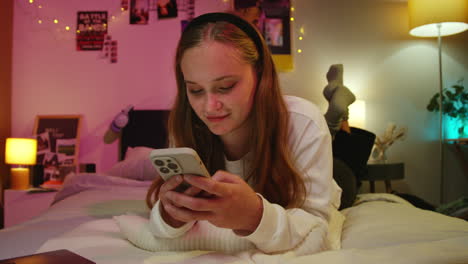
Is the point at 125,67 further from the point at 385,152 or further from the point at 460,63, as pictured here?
the point at 460,63

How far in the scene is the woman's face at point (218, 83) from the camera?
2.79ft

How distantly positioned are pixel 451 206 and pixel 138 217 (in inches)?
59.2

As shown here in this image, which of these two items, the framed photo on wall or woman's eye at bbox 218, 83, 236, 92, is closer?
woman's eye at bbox 218, 83, 236, 92

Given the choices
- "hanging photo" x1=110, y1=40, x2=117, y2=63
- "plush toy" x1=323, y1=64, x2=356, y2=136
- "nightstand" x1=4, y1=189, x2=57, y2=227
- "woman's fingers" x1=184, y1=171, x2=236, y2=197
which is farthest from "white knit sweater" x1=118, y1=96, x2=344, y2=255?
"hanging photo" x1=110, y1=40, x2=117, y2=63

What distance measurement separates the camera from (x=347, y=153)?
1.87 metres

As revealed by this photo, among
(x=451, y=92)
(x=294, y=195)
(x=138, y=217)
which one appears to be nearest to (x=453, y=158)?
(x=451, y=92)

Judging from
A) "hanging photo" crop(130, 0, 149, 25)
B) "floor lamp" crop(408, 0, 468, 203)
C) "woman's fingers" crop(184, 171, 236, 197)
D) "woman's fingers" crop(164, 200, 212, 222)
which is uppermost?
"hanging photo" crop(130, 0, 149, 25)

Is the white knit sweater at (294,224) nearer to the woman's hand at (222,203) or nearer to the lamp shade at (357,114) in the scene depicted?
the woman's hand at (222,203)

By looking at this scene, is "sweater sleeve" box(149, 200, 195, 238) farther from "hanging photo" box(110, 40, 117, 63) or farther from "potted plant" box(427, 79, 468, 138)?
"potted plant" box(427, 79, 468, 138)

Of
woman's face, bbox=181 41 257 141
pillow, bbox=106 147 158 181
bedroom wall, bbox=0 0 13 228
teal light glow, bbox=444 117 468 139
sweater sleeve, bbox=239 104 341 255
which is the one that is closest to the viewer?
sweater sleeve, bbox=239 104 341 255

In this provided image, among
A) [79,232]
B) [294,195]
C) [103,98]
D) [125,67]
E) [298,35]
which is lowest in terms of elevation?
[79,232]

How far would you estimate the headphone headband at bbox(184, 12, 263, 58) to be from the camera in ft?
3.10

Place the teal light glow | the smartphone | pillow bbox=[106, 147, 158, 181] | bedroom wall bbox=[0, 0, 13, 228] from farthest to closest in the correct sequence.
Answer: the teal light glow
bedroom wall bbox=[0, 0, 13, 228]
pillow bbox=[106, 147, 158, 181]
the smartphone

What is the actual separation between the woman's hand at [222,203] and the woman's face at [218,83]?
0.23 metres
